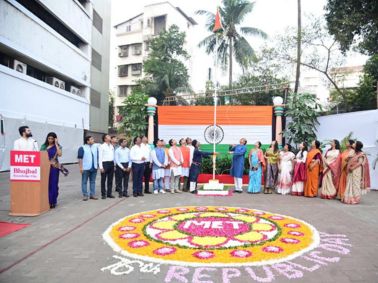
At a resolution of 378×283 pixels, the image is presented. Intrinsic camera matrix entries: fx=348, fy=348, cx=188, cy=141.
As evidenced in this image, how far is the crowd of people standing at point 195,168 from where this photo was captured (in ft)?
28.4

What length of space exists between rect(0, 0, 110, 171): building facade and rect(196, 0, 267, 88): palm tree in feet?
30.3

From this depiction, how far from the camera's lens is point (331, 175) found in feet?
30.9

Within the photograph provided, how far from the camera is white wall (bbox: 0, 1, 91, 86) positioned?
51.6ft

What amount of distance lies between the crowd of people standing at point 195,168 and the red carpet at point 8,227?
1.56 metres

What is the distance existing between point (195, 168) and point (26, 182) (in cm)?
483

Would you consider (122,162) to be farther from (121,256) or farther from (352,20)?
(352,20)

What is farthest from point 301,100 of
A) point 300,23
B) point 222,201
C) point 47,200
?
point 47,200

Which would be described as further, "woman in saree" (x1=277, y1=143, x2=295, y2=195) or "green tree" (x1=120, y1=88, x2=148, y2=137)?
"green tree" (x1=120, y1=88, x2=148, y2=137)

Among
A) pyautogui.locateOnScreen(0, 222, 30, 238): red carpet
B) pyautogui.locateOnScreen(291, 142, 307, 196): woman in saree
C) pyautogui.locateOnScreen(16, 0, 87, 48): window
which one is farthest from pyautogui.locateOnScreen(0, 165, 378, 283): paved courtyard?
pyautogui.locateOnScreen(16, 0, 87, 48): window

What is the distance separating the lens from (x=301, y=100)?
13.5 metres

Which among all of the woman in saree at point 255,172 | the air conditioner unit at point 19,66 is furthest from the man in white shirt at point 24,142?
the air conditioner unit at point 19,66

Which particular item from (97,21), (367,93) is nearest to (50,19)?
(97,21)

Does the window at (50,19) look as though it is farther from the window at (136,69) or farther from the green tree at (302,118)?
the window at (136,69)

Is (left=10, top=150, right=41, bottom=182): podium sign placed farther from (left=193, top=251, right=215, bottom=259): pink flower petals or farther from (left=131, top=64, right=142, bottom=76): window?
(left=131, top=64, right=142, bottom=76): window
